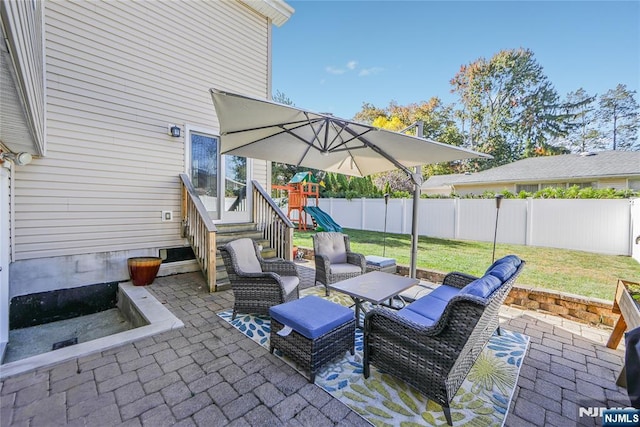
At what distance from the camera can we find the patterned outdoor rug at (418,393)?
1975 millimetres

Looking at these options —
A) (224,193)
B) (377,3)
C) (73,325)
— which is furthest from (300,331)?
(377,3)

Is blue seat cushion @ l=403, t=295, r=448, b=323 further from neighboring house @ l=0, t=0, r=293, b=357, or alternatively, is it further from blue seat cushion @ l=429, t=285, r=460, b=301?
neighboring house @ l=0, t=0, r=293, b=357

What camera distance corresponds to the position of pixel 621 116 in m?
23.1

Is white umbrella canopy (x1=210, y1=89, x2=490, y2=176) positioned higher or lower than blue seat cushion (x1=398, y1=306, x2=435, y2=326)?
higher

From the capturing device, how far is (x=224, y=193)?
6.37 m

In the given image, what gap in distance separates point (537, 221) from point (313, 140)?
8.19m

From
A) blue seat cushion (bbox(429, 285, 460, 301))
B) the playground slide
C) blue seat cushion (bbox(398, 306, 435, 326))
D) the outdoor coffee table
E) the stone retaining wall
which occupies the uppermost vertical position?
the playground slide

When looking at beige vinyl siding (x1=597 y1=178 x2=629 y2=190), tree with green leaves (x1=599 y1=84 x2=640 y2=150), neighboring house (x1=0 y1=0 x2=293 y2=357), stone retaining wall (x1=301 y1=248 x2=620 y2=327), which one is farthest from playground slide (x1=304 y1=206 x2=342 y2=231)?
tree with green leaves (x1=599 y1=84 x2=640 y2=150)

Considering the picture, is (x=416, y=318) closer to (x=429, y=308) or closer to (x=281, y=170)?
(x=429, y=308)

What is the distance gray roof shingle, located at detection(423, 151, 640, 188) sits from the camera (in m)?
11.4

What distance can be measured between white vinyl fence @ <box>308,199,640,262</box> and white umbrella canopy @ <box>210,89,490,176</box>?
4.69 metres

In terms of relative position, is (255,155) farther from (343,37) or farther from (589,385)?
(343,37)

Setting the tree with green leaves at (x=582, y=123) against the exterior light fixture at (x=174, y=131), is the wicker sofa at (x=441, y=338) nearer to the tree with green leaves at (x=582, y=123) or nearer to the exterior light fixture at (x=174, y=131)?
the exterior light fixture at (x=174, y=131)

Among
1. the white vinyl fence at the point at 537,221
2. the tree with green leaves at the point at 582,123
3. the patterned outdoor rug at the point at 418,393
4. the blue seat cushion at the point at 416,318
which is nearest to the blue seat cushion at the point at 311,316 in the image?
the patterned outdoor rug at the point at 418,393
